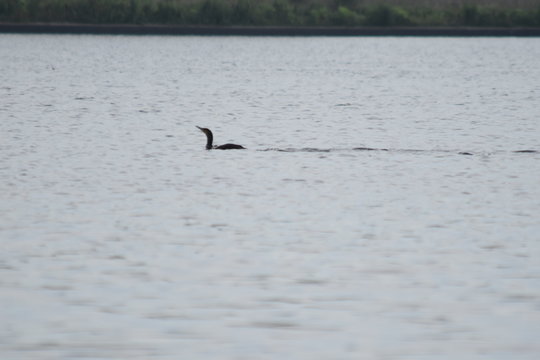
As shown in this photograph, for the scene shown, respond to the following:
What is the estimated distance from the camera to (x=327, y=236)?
12.5 m

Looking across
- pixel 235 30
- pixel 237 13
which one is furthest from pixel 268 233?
pixel 235 30

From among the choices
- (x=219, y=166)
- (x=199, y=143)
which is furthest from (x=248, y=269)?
(x=199, y=143)

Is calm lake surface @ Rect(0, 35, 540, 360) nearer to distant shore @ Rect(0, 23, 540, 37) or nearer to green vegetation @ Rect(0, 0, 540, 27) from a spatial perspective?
green vegetation @ Rect(0, 0, 540, 27)

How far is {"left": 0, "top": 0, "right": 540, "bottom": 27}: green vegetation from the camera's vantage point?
71125 millimetres

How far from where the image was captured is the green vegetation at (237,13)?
7112cm

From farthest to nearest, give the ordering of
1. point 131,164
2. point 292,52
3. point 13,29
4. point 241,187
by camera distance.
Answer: point 13,29
point 292,52
point 131,164
point 241,187

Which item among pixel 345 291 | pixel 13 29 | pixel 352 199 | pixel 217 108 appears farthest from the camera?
pixel 13 29

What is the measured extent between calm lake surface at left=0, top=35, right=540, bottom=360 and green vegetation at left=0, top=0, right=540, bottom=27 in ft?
133

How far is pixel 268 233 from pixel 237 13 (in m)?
59.8

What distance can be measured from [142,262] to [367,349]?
3.34 metres

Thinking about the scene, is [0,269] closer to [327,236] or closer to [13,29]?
[327,236]

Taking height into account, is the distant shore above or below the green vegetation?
below

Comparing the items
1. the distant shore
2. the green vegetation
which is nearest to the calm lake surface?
the green vegetation

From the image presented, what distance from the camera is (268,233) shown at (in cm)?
1262
